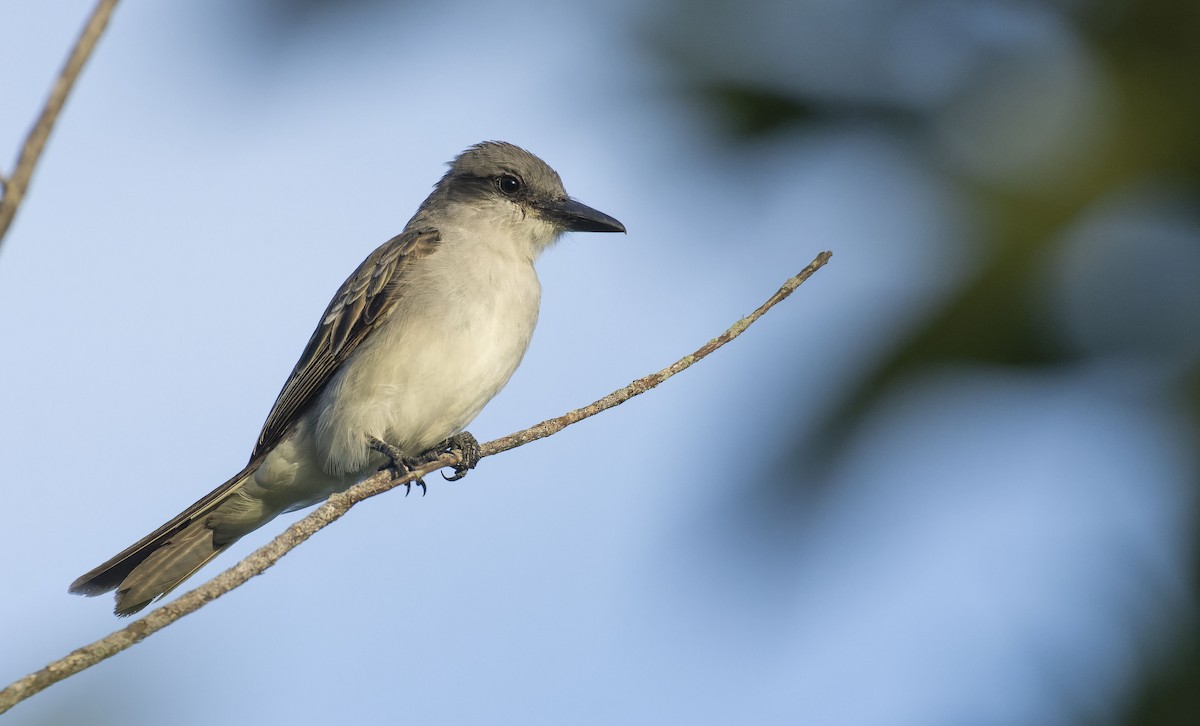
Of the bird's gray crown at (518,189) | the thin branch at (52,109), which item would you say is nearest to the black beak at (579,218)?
the bird's gray crown at (518,189)

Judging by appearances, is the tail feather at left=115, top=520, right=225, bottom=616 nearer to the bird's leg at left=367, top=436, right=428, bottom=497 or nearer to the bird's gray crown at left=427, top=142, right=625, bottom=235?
the bird's leg at left=367, top=436, right=428, bottom=497

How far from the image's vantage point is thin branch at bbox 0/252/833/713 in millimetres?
2332

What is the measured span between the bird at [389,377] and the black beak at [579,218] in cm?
1

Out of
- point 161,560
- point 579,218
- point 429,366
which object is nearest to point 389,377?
point 429,366

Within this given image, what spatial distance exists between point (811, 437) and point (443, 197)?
12.1 ft

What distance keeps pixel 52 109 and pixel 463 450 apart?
401cm

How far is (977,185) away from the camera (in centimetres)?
452

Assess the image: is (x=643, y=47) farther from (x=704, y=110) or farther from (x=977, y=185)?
(x=977, y=185)

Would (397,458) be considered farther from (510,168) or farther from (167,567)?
(510,168)

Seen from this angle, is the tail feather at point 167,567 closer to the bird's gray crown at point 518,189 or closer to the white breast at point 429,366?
the white breast at point 429,366

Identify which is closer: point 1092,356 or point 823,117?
point 1092,356

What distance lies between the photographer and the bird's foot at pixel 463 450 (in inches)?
223

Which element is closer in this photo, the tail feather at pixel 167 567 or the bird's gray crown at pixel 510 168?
the tail feather at pixel 167 567

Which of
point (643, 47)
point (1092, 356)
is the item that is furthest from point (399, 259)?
point (1092, 356)
